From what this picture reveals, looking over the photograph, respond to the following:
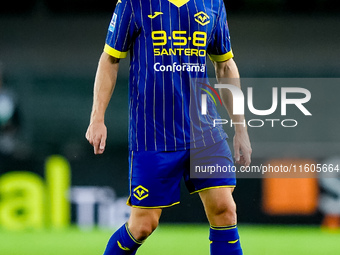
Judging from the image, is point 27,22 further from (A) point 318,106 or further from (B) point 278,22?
(A) point 318,106

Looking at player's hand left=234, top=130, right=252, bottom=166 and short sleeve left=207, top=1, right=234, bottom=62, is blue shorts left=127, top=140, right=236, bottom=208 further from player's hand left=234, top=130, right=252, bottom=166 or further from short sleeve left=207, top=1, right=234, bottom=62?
short sleeve left=207, top=1, right=234, bottom=62

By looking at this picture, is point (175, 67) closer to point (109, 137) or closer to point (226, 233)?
point (226, 233)

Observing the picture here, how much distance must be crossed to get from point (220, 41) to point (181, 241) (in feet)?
9.06

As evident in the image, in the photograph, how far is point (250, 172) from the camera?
22.0 feet

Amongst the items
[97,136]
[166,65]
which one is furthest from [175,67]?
[97,136]

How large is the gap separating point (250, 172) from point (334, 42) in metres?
1.42

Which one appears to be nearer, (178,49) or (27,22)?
(178,49)

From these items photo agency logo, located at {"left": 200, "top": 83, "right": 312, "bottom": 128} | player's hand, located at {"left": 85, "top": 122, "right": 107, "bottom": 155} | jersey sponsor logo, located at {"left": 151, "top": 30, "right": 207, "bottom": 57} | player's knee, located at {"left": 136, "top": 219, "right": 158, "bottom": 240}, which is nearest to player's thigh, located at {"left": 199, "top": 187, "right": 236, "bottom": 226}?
player's knee, located at {"left": 136, "top": 219, "right": 158, "bottom": 240}

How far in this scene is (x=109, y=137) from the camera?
6.45m

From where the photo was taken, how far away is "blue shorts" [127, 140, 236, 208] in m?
3.22

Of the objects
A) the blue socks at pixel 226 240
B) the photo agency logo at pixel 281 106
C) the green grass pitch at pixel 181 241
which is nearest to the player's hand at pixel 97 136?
Answer: the blue socks at pixel 226 240

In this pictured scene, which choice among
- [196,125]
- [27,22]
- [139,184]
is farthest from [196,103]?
[27,22]

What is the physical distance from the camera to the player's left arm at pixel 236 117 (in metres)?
3.44

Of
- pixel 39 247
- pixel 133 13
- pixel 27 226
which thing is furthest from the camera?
pixel 27 226
